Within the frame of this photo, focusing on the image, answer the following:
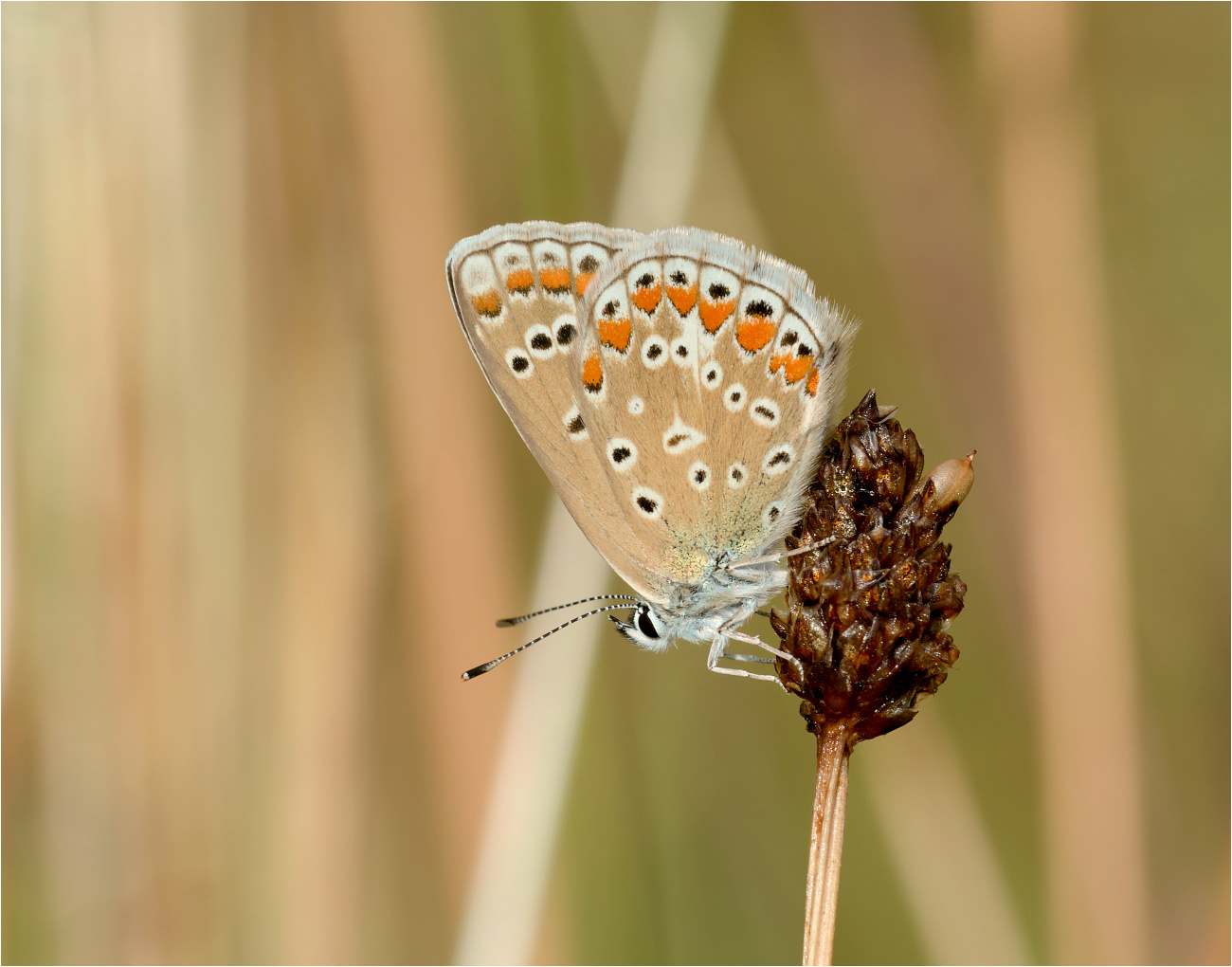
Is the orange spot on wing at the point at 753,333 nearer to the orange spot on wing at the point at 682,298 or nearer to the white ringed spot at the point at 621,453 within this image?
the orange spot on wing at the point at 682,298

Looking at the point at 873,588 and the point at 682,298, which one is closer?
the point at 873,588

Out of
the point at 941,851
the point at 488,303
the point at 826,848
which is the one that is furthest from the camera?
the point at 941,851

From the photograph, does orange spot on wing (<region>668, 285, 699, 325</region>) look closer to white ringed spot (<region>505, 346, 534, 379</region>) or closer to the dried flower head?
white ringed spot (<region>505, 346, 534, 379</region>)

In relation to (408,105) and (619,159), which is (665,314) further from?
(619,159)

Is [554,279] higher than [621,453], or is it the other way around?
[554,279]

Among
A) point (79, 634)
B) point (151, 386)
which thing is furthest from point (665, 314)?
point (79, 634)

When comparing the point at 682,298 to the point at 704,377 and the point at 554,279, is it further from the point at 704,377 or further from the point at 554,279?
the point at 554,279

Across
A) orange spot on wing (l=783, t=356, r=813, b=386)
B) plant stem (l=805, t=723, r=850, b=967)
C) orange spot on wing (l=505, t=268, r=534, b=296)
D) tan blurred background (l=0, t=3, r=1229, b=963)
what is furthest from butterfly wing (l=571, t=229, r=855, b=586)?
plant stem (l=805, t=723, r=850, b=967)

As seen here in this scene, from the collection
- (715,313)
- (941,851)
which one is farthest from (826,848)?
(941,851)
